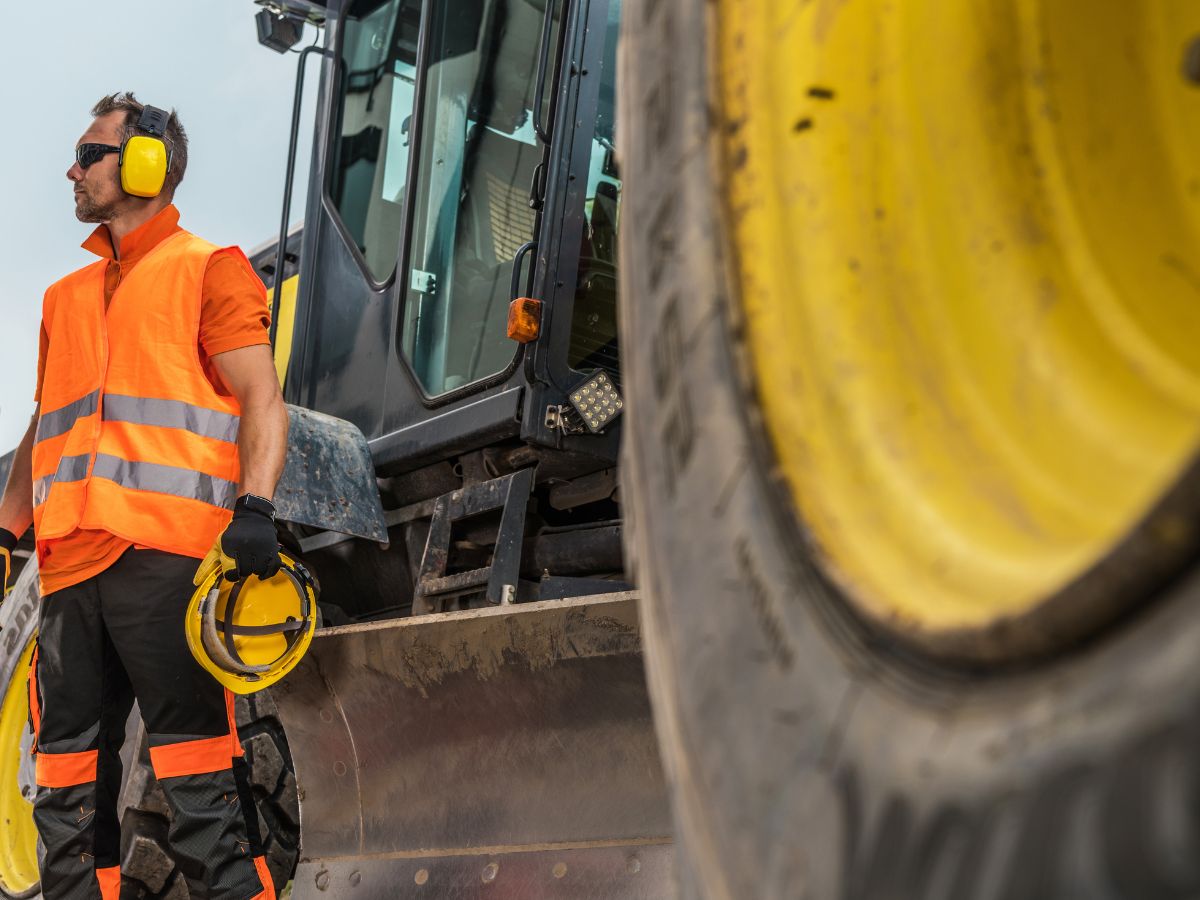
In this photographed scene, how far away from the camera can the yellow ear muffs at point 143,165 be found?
2916 millimetres

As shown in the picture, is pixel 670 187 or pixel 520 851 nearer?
pixel 670 187

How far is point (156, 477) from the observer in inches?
106

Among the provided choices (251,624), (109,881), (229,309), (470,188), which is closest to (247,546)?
(251,624)

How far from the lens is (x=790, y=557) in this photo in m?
0.83

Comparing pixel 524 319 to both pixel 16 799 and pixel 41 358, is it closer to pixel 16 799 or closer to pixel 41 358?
pixel 41 358

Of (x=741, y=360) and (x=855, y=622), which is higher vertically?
(x=741, y=360)

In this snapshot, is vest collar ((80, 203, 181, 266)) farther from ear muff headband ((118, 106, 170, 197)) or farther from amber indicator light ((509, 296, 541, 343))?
amber indicator light ((509, 296, 541, 343))

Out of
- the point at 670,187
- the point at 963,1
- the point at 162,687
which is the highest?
the point at 963,1

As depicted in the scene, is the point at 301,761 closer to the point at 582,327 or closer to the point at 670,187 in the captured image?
the point at 582,327

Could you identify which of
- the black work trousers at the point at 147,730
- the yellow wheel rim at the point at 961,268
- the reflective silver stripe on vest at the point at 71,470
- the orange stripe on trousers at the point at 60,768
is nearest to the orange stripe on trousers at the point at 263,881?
the black work trousers at the point at 147,730

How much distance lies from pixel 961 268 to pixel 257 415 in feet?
6.65

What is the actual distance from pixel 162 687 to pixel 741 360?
2008 mm

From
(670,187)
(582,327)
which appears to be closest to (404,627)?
(582,327)

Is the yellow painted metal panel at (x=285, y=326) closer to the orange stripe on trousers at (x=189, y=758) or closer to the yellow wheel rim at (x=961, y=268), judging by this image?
the orange stripe on trousers at (x=189, y=758)
